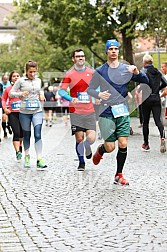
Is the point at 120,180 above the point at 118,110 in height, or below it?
below

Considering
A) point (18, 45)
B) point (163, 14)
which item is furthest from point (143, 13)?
point (18, 45)

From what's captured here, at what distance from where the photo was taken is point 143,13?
22.6m

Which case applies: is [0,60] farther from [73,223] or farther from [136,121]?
[73,223]

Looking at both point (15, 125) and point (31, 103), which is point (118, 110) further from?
point (15, 125)

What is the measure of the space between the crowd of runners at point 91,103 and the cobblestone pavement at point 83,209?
455mm

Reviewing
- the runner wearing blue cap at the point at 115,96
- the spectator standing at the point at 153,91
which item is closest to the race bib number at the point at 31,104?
the runner wearing blue cap at the point at 115,96

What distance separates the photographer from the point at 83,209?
7.18 meters

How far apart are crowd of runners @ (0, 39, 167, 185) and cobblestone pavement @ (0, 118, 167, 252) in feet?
1.49

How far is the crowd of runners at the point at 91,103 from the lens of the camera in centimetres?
888

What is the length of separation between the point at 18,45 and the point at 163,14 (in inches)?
1664

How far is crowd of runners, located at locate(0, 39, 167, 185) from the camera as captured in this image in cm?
888

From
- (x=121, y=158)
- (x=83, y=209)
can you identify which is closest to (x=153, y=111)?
(x=121, y=158)

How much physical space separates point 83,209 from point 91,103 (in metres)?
3.85

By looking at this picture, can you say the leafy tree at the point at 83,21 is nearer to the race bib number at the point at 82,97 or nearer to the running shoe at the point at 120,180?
the race bib number at the point at 82,97
